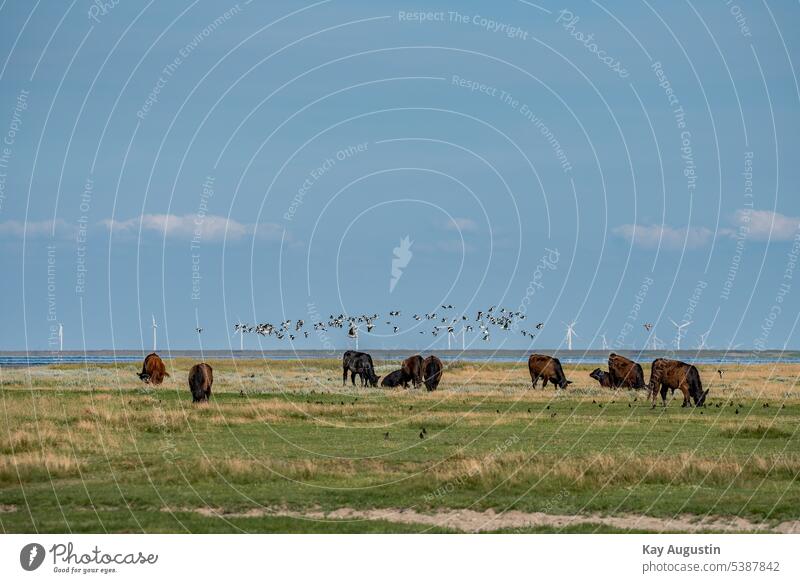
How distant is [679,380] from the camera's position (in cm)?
4722

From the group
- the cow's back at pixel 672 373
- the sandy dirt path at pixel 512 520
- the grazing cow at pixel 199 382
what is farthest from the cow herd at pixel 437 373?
the sandy dirt path at pixel 512 520

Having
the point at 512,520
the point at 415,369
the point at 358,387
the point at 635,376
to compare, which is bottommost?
the point at 512,520

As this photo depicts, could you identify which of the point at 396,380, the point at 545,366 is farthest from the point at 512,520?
the point at 396,380

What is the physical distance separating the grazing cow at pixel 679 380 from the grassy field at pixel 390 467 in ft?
6.82

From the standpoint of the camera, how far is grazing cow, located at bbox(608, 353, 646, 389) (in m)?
57.6

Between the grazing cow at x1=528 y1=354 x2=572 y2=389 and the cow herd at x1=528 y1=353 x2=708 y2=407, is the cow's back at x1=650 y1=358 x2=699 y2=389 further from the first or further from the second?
the grazing cow at x1=528 y1=354 x2=572 y2=389

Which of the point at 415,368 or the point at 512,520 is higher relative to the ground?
the point at 415,368

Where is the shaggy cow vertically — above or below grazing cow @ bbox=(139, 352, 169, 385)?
below

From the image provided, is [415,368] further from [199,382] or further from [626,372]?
[199,382]

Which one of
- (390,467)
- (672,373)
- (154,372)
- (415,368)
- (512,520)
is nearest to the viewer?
(512,520)

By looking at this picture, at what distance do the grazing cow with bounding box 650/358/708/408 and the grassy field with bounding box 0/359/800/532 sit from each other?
6.82 feet

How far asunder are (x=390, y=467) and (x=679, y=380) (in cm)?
2282

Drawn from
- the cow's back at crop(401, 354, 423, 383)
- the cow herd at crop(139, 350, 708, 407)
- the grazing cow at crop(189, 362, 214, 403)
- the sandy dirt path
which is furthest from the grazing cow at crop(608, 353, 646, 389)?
the sandy dirt path

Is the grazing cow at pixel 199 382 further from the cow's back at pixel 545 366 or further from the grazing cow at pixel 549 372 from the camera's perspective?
the cow's back at pixel 545 366
